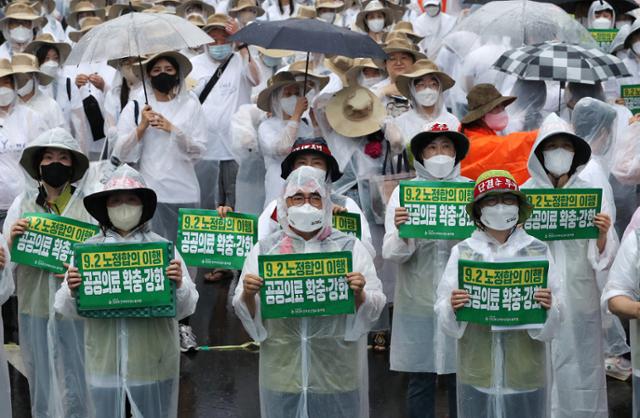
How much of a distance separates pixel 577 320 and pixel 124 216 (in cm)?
292

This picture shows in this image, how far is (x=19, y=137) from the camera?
10.9m

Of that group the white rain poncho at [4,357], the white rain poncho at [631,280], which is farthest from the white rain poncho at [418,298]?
the white rain poncho at [4,357]

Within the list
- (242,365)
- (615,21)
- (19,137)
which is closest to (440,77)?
(242,365)

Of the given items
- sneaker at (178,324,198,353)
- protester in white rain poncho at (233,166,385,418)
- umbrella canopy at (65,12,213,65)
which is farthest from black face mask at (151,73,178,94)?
protester in white rain poncho at (233,166,385,418)

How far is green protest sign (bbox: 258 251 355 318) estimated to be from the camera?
689 cm

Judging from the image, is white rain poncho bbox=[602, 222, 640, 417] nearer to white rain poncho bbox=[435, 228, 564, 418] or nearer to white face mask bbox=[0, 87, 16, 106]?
white rain poncho bbox=[435, 228, 564, 418]

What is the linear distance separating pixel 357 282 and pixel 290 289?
1.13 ft

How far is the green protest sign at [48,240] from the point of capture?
8.13m

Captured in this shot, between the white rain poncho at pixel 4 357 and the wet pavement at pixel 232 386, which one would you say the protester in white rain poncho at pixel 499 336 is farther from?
the white rain poncho at pixel 4 357

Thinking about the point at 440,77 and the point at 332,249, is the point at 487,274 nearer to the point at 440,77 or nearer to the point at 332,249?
the point at 332,249

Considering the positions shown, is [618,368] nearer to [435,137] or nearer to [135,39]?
[435,137]

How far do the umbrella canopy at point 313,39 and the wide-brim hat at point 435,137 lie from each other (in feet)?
5.77

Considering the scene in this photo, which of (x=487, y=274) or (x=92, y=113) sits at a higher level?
(x=92, y=113)

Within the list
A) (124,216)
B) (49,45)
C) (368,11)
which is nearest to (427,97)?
(124,216)
